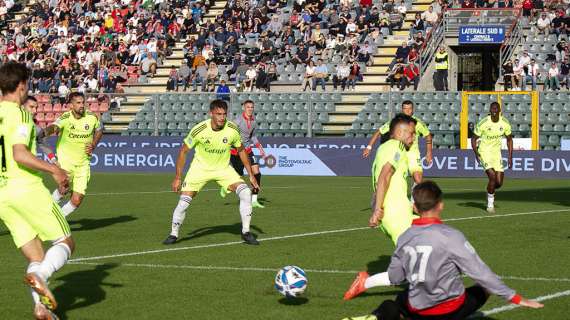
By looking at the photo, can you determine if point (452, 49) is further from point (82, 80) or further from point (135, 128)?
point (82, 80)

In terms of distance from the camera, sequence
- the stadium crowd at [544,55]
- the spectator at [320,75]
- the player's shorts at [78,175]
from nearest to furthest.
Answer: the player's shorts at [78,175]
the stadium crowd at [544,55]
the spectator at [320,75]

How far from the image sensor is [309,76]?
41.5 meters

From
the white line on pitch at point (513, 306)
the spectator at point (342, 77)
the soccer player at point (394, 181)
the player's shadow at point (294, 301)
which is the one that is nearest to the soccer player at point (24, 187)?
the player's shadow at point (294, 301)

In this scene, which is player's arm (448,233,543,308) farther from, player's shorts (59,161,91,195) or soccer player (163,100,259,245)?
player's shorts (59,161,91,195)

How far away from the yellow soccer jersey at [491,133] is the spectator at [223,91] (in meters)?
17.5

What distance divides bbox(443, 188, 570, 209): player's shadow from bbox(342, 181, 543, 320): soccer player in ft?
48.7

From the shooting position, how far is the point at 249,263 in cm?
1363

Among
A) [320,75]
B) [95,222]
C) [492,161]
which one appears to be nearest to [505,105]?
[320,75]

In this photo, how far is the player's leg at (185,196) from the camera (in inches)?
626

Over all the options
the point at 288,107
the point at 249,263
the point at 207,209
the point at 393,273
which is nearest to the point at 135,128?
the point at 288,107

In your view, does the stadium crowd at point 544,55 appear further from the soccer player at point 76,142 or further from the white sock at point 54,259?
the white sock at point 54,259

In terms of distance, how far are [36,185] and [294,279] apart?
2716mm

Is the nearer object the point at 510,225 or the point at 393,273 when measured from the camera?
the point at 393,273

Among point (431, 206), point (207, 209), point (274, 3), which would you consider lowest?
point (207, 209)
